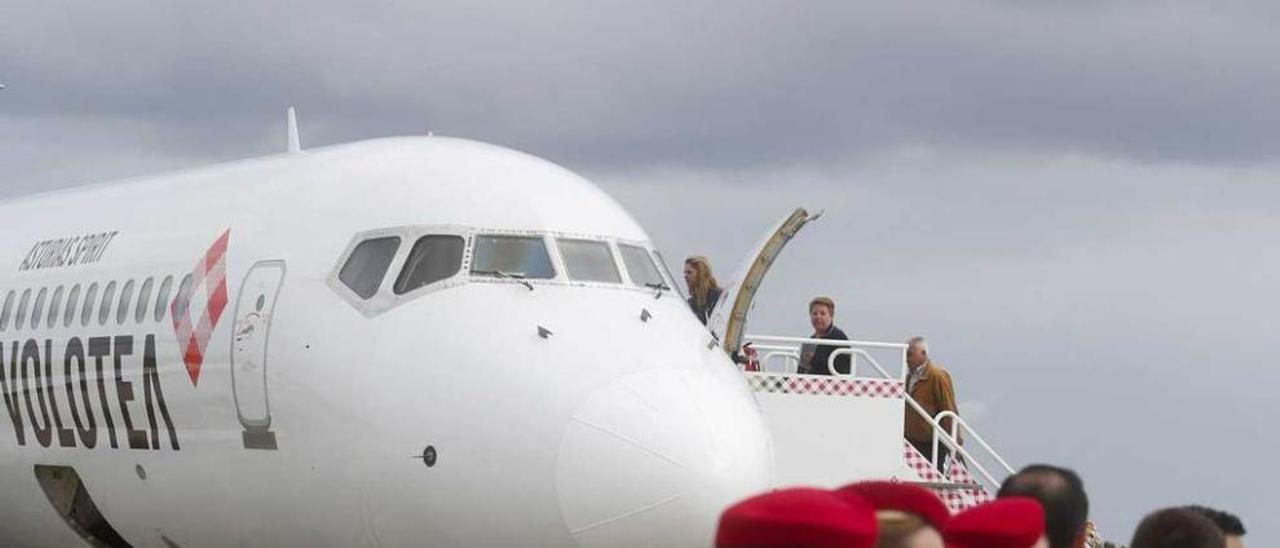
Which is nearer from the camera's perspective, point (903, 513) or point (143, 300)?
point (903, 513)

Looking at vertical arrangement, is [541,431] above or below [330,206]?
below

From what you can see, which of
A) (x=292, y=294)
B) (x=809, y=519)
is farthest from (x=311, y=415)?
(x=809, y=519)

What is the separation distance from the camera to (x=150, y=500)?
56.6ft

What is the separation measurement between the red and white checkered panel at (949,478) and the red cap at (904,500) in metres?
17.4

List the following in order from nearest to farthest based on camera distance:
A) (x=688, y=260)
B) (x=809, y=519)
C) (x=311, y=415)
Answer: (x=809, y=519), (x=311, y=415), (x=688, y=260)

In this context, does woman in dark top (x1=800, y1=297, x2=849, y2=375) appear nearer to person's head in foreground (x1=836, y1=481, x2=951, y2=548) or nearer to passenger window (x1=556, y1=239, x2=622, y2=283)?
passenger window (x1=556, y1=239, x2=622, y2=283)

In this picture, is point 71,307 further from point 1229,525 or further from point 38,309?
point 1229,525

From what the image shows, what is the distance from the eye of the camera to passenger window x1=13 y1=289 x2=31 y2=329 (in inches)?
783

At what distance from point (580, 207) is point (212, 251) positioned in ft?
9.64

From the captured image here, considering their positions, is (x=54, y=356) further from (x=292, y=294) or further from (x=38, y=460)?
(x=292, y=294)

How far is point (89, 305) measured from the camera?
18.7 metres

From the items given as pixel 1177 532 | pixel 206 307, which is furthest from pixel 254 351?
pixel 1177 532

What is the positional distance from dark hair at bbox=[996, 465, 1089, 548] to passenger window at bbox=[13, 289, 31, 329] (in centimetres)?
1426

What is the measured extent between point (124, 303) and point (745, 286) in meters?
6.14
